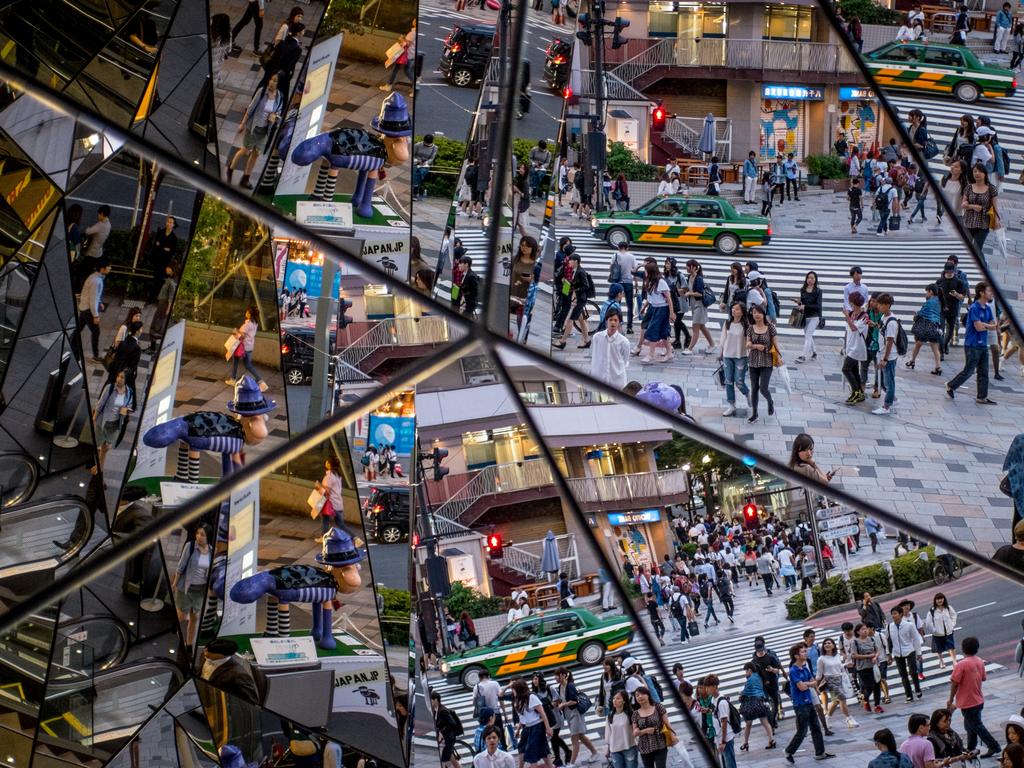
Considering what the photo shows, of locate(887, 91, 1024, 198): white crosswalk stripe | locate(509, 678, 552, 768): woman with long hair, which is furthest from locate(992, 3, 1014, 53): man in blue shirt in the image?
locate(509, 678, 552, 768): woman with long hair

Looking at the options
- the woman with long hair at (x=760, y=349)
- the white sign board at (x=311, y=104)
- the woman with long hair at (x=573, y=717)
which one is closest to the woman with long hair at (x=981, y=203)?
the white sign board at (x=311, y=104)

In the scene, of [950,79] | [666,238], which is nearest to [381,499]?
[950,79]

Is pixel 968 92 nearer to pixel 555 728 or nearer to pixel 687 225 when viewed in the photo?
pixel 687 225

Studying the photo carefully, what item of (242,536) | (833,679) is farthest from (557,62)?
(242,536)

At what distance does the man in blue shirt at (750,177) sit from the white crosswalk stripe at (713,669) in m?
5.03

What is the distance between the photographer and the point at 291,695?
9398 mm

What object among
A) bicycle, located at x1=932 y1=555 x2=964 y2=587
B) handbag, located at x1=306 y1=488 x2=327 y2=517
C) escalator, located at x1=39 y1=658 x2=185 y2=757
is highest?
handbag, located at x1=306 y1=488 x2=327 y2=517

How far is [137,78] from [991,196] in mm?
4279

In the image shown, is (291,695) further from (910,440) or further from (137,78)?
(910,440)

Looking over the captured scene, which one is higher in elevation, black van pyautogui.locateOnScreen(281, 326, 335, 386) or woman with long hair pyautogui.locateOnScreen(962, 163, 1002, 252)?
woman with long hair pyautogui.locateOnScreen(962, 163, 1002, 252)

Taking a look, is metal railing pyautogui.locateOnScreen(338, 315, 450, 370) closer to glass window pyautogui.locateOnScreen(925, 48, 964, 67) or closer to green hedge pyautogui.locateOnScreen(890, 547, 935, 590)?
green hedge pyautogui.locateOnScreen(890, 547, 935, 590)

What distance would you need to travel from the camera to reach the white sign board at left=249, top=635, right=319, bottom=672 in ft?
30.5

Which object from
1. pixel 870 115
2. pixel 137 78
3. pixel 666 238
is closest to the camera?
pixel 137 78

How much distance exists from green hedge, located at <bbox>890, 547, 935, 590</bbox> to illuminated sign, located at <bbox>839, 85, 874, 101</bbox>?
3941mm
